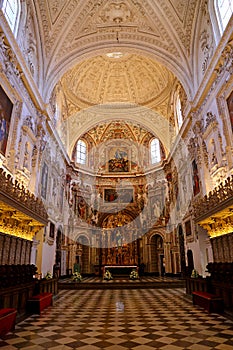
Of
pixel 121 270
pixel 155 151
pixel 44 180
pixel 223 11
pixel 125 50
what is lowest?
pixel 121 270

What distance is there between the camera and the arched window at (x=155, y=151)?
27.0 m

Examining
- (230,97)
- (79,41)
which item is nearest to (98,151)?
(79,41)

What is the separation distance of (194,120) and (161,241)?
1357 centimetres

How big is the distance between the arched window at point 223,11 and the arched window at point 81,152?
58.3 feet

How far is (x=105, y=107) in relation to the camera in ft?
84.2

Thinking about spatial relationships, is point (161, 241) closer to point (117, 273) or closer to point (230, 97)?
point (117, 273)

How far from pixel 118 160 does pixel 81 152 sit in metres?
4.13

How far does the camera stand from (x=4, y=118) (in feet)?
35.7

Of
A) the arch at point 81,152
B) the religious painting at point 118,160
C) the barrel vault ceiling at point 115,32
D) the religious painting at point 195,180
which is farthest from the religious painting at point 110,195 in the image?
the religious painting at point 195,180

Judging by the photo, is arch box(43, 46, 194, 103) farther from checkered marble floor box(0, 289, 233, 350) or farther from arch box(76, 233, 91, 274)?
arch box(76, 233, 91, 274)

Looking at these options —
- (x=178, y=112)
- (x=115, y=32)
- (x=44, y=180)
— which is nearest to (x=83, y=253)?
(x=44, y=180)

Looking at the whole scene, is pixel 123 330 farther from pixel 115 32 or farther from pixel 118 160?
pixel 118 160

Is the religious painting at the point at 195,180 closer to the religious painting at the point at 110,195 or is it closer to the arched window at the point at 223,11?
the arched window at the point at 223,11

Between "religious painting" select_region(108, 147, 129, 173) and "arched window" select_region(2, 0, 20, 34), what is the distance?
17934 mm
